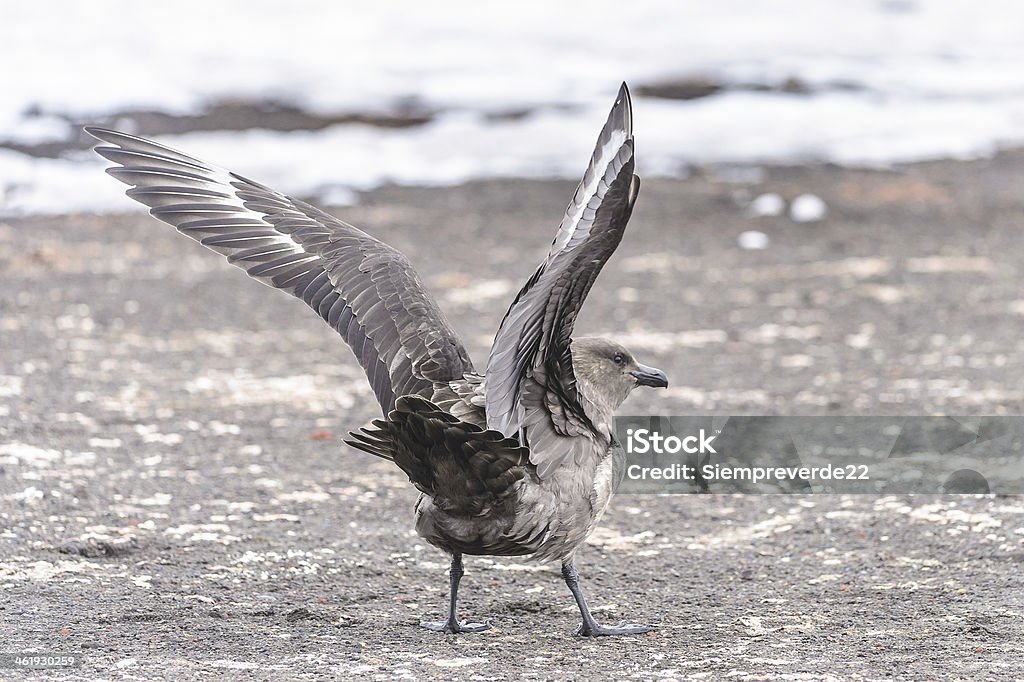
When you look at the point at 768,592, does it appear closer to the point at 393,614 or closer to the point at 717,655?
the point at 717,655

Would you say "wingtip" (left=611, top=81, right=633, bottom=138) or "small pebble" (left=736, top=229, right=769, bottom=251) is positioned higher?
"wingtip" (left=611, top=81, right=633, bottom=138)

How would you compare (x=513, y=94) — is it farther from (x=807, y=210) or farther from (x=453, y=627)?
(x=453, y=627)

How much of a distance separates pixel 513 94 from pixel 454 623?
12382mm

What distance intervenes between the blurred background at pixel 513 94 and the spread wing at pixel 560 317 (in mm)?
8088

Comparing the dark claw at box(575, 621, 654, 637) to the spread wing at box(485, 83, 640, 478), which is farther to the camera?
the dark claw at box(575, 621, 654, 637)

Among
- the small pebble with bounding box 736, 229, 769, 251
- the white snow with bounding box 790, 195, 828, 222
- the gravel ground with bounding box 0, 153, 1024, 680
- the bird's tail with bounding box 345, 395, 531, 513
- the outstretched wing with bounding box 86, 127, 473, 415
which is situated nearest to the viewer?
the bird's tail with bounding box 345, 395, 531, 513

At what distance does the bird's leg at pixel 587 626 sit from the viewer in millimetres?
3826

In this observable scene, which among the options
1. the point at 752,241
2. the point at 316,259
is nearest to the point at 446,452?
the point at 316,259

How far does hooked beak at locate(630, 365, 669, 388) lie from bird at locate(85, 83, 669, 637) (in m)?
0.01

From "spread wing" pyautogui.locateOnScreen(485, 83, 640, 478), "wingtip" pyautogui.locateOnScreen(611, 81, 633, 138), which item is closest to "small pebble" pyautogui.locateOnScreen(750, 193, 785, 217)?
"spread wing" pyautogui.locateOnScreen(485, 83, 640, 478)

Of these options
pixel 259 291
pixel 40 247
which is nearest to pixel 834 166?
pixel 259 291

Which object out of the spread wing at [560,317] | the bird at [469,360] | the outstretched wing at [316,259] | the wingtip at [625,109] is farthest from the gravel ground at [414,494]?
the wingtip at [625,109]

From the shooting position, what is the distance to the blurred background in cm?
1280

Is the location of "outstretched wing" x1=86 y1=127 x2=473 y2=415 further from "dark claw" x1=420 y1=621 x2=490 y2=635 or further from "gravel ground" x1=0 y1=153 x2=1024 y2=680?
"gravel ground" x1=0 y1=153 x2=1024 y2=680
